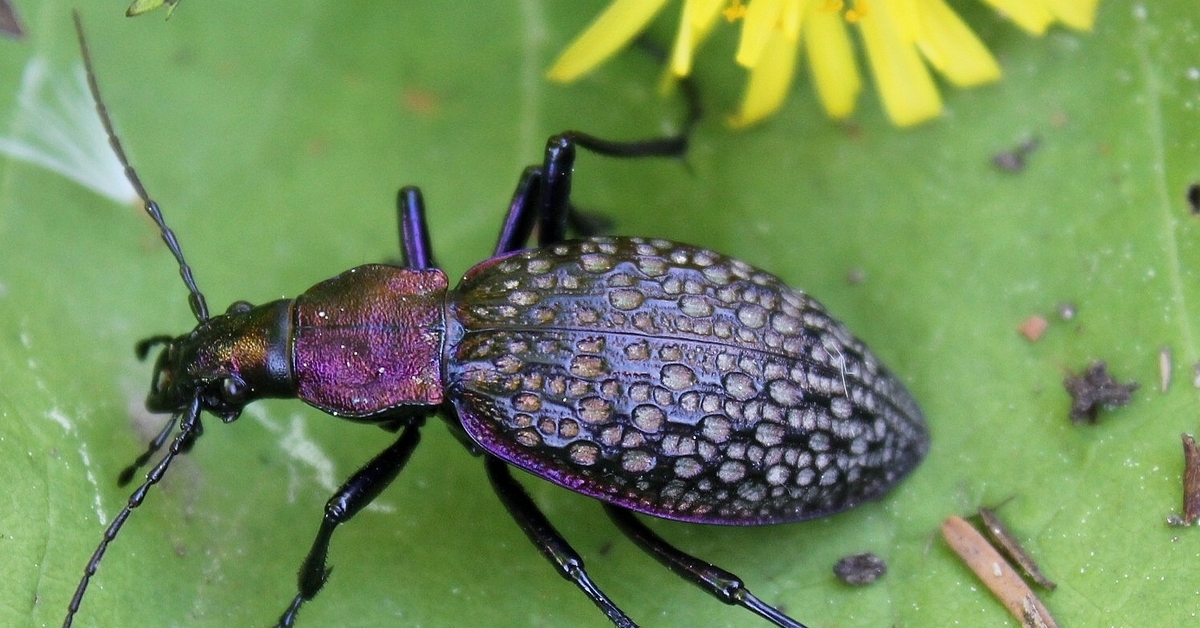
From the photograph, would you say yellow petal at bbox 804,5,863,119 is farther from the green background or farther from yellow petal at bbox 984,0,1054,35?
yellow petal at bbox 984,0,1054,35

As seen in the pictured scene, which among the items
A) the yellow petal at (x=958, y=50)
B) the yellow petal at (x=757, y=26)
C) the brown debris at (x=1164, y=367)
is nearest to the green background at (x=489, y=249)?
the brown debris at (x=1164, y=367)

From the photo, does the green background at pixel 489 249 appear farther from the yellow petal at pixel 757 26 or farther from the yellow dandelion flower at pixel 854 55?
the yellow petal at pixel 757 26

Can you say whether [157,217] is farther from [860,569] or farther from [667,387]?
[860,569]

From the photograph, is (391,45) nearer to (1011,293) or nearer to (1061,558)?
(1011,293)

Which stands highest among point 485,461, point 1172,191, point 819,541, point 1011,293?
point 1172,191

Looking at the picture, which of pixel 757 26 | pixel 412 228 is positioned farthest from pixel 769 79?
pixel 412 228

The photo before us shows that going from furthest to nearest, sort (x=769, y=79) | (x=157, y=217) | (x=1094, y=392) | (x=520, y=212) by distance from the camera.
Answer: (x=769, y=79) → (x=520, y=212) → (x=157, y=217) → (x=1094, y=392)

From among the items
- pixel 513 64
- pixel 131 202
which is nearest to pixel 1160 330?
pixel 513 64
